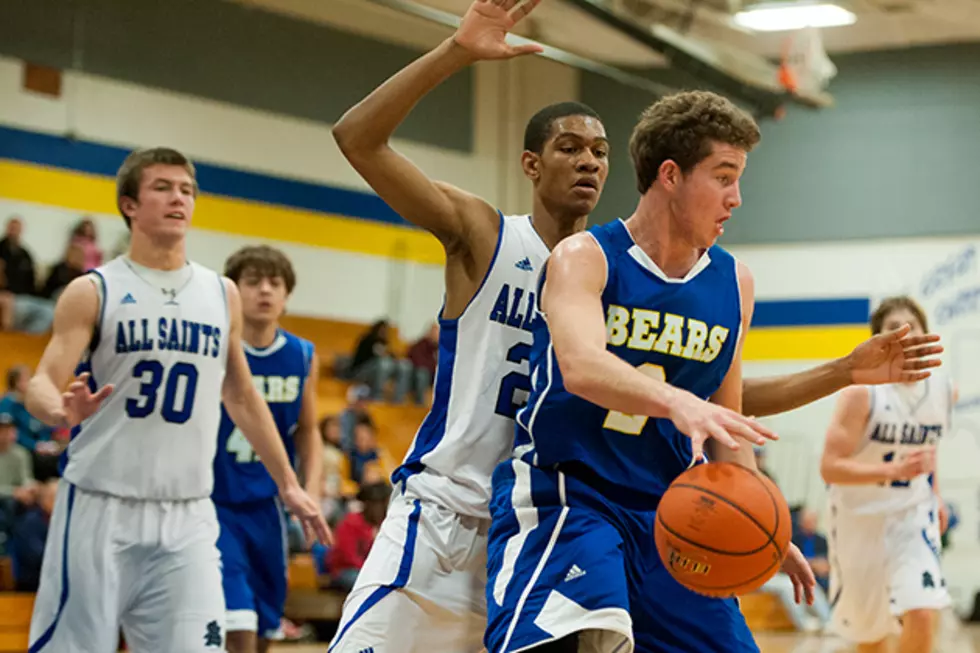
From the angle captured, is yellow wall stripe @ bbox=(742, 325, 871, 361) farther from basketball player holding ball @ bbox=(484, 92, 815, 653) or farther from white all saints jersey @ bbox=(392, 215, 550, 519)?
basketball player holding ball @ bbox=(484, 92, 815, 653)

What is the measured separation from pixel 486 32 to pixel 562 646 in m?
1.65

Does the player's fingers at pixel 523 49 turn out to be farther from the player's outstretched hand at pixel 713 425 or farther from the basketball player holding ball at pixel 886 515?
the basketball player holding ball at pixel 886 515

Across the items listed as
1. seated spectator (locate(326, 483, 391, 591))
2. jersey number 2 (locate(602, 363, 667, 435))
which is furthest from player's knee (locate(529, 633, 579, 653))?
seated spectator (locate(326, 483, 391, 591))

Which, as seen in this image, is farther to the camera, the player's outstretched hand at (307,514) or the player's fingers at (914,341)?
the player's outstretched hand at (307,514)

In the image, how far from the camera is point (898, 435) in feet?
24.7

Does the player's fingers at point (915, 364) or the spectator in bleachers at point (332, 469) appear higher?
the player's fingers at point (915, 364)

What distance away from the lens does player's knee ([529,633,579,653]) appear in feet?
10.8

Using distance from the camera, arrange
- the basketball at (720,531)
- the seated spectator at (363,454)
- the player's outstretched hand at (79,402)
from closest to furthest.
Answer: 1. the basketball at (720,531)
2. the player's outstretched hand at (79,402)
3. the seated spectator at (363,454)

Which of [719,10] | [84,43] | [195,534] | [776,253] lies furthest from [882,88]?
[195,534]

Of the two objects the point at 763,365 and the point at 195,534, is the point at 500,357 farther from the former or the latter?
the point at 763,365

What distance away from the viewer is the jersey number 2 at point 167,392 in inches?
209

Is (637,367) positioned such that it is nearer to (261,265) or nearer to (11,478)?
(261,265)

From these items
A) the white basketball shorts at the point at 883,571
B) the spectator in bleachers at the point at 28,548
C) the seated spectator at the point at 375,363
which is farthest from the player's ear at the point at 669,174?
the seated spectator at the point at 375,363

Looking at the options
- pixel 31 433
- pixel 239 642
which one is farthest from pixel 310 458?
pixel 31 433
